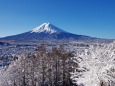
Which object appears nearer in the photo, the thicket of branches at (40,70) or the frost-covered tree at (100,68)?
the frost-covered tree at (100,68)

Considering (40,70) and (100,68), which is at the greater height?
(100,68)

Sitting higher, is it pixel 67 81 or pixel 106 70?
pixel 106 70

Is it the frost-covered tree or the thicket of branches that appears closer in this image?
the frost-covered tree

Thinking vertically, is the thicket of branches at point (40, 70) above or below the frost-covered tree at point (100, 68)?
below

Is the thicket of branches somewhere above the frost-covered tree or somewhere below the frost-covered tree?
below

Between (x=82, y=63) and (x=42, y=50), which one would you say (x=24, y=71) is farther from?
(x=82, y=63)

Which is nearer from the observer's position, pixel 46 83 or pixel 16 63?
pixel 16 63

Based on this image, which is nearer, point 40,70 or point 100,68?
point 100,68

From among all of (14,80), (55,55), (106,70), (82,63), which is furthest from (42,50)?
(106,70)
